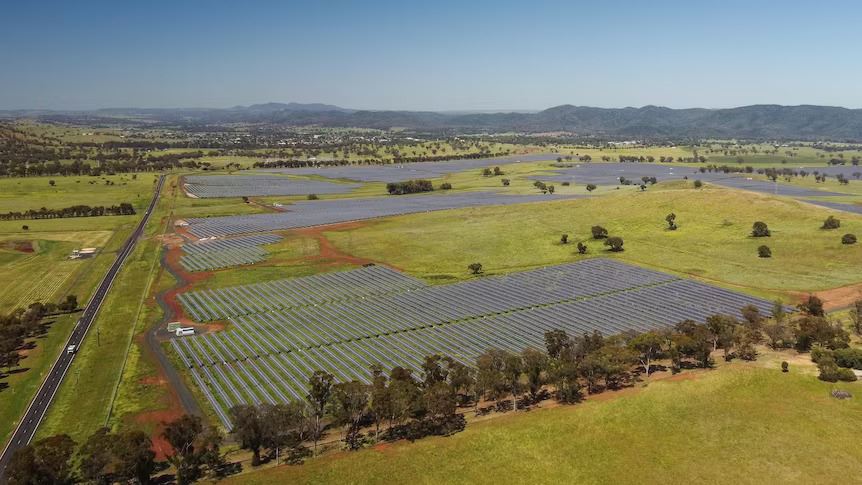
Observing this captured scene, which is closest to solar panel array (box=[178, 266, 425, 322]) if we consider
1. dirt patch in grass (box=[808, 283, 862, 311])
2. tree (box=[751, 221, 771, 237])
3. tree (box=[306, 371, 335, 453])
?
tree (box=[306, 371, 335, 453])

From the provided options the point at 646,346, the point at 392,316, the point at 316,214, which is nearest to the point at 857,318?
the point at 646,346

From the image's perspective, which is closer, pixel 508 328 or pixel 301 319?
pixel 508 328

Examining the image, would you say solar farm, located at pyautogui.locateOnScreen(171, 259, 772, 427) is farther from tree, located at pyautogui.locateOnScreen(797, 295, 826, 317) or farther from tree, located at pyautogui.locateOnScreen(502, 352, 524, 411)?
tree, located at pyautogui.locateOnScreen(502, 352, 524, 411)

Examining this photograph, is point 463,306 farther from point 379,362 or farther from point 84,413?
point 84,413

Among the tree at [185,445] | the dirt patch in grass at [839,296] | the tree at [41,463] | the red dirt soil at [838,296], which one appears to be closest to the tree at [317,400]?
the tree at [185,445]

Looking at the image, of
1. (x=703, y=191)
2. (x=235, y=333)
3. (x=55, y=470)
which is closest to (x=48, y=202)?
(x=235, y=333)

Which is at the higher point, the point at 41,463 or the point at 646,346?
the point at 646,346

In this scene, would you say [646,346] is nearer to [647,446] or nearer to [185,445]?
[647,446]
